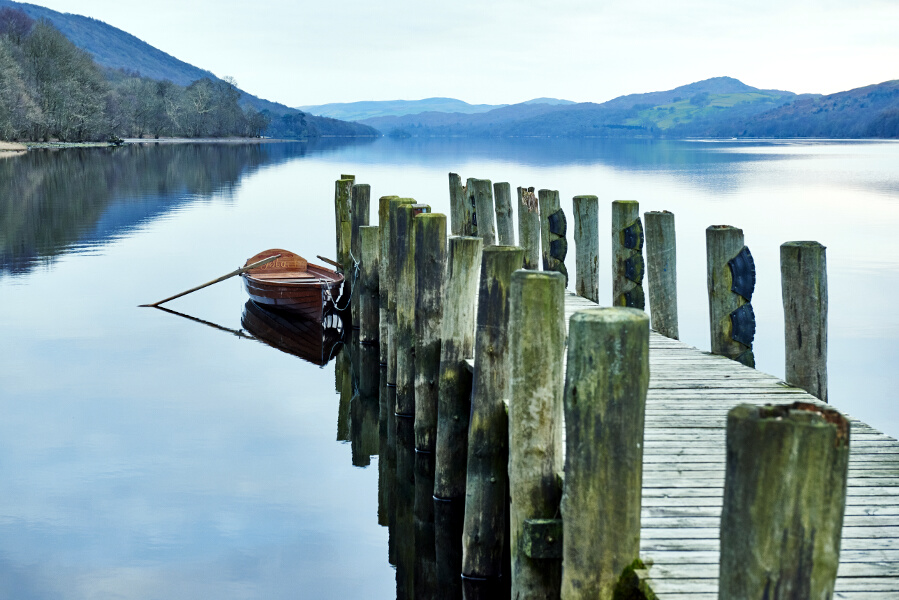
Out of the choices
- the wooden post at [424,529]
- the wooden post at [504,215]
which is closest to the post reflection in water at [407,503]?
the wooden post at [424,529]

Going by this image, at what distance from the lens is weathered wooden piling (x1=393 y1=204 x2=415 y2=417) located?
10414 millimetres

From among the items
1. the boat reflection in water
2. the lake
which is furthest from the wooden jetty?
the boat reflection in water

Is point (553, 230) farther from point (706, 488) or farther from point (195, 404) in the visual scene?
point (706, 488)

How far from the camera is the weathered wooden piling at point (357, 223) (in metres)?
15.2

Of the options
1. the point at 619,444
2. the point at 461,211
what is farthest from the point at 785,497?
the point at 461,211

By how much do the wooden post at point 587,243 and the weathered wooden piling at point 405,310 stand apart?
6.68ft

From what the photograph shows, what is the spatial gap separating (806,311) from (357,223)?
31.3 ft

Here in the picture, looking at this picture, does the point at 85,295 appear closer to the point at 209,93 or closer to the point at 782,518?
the point at 782,518

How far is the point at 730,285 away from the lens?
7965 mm

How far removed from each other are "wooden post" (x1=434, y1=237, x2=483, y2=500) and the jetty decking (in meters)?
1.58

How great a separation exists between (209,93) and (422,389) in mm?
162870

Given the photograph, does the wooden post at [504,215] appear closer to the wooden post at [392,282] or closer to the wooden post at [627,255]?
the wooden post at [392,282]

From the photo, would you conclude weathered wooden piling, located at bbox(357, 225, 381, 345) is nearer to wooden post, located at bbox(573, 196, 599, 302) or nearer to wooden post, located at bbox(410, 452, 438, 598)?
wooden post, located at bbox(573, 196, 599, 302)

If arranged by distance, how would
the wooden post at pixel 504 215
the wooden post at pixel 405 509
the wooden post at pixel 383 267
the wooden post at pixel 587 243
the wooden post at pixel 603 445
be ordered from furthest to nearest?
the wooden post at pixel 504 215 < the wooden post at pixel 383 267 < the wooden post at pixel 587 243 < the wooden post at pixel 405 509 < the wooden post at pixel 603 445
